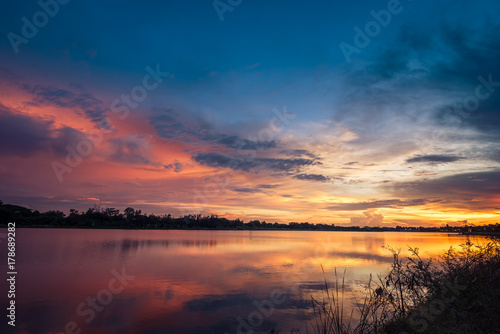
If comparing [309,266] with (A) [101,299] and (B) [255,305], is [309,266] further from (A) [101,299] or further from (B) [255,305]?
(A) [101,299]

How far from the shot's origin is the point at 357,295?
17734mm

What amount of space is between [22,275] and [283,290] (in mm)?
19639

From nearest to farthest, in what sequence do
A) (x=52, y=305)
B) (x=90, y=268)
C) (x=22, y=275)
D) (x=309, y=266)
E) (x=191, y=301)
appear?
1. (x=52, y=305)
2. (x=191, y=301)
3. (x=22, y=275)
4. (x=90, y=268)
5. (x=309, y=266)

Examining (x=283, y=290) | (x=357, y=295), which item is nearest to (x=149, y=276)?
(x=283, y=290)

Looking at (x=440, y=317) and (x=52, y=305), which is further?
(x=52, y=305)

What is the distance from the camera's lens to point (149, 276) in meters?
22.9

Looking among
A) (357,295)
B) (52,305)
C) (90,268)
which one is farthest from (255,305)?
(90,268)

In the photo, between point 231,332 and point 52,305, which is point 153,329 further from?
point 52,305

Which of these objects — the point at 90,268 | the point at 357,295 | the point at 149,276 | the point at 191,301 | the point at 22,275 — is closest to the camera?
the point at 191,301

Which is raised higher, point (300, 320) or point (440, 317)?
point (440, 317)

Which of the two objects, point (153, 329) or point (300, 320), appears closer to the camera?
point (153, 329)

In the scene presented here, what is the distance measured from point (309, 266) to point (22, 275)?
24.9 metres

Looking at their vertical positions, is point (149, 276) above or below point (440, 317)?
below

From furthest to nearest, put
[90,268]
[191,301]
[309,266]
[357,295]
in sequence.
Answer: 1. [309,266]
2. [90,268]
3. [357,295]
4. [191,301]
